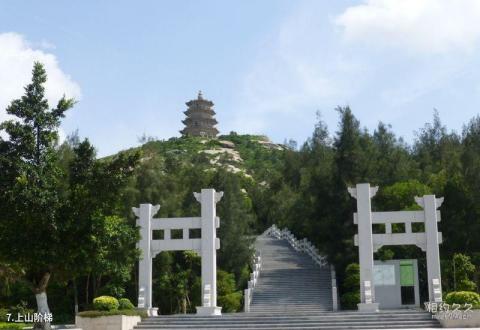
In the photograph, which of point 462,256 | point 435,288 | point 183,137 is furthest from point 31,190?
point 183,137

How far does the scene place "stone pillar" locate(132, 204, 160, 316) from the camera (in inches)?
917

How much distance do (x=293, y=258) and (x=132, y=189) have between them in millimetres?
9510

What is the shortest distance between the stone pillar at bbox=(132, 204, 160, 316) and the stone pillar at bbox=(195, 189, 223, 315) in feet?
6.23

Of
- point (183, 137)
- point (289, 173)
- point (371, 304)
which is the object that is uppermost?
point (183, 137)

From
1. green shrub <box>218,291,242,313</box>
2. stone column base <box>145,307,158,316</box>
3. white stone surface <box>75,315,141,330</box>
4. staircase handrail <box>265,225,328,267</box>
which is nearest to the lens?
white stone surface <box>75,315,141,330</box>

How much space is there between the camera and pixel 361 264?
23.1m

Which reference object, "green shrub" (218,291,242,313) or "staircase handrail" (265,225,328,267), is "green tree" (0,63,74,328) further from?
"staircase handrail" (265,225,328,267)

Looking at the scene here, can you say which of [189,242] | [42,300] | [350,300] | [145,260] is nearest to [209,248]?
[189,242]

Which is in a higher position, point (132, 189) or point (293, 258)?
point (132, 189)

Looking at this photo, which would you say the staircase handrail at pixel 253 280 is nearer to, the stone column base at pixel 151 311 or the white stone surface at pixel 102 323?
the stone column base at pixel 151 311

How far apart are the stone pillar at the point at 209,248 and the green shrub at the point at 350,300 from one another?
552 centimetres

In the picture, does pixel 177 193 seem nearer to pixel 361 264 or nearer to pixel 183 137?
pixel 361 264

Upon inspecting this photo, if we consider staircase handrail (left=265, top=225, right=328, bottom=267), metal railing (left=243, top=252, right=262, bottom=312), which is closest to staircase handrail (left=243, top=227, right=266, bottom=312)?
metal railing (left=243, top=252, right=262, bottom=312)

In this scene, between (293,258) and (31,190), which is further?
(293,258)
